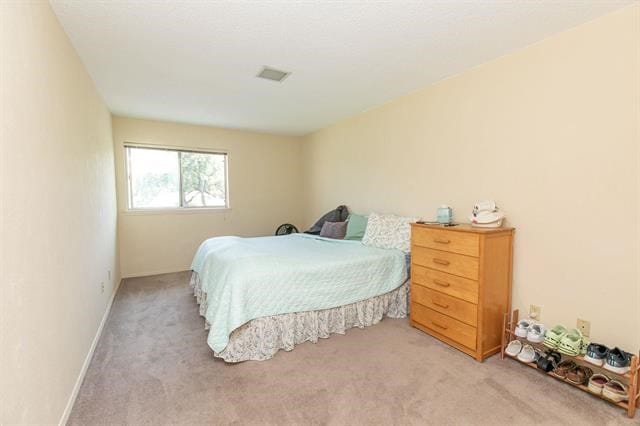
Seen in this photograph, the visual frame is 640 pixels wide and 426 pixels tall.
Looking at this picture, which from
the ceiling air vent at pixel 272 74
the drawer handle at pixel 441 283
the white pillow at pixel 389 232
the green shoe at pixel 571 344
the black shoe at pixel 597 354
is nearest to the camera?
the black shoe at pixel 597 354

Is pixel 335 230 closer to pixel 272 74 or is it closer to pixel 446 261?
pixel 446 261

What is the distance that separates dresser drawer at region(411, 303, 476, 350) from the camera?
224 centimetres

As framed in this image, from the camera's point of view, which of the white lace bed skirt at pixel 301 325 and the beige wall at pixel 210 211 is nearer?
the white lace bed skirt at pixel 301 325

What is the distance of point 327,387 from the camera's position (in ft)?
Answer: 6.15

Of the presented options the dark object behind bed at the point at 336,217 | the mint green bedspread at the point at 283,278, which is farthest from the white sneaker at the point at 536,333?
the dark object behind bed at the point at 336,217

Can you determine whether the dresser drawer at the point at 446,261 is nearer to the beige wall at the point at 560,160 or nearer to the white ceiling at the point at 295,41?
the beige wall at the point at 560,160

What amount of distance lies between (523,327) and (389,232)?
1437 mm

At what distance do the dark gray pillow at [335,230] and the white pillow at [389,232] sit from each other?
45cm

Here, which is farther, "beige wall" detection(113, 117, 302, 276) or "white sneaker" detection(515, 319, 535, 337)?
"beige wall" detection(113, 117, 302, 276)

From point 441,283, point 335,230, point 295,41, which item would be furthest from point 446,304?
point 295,41

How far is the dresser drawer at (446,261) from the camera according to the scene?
7.24 ft

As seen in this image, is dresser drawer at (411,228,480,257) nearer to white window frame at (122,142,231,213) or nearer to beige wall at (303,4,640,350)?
beige wall at (303,4,640,350)

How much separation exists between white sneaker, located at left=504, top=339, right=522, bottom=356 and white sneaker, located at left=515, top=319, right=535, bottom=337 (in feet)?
0.26

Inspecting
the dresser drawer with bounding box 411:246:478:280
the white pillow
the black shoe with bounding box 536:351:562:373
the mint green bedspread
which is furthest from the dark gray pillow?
the black shoe with bounding box 536:351:562:373
